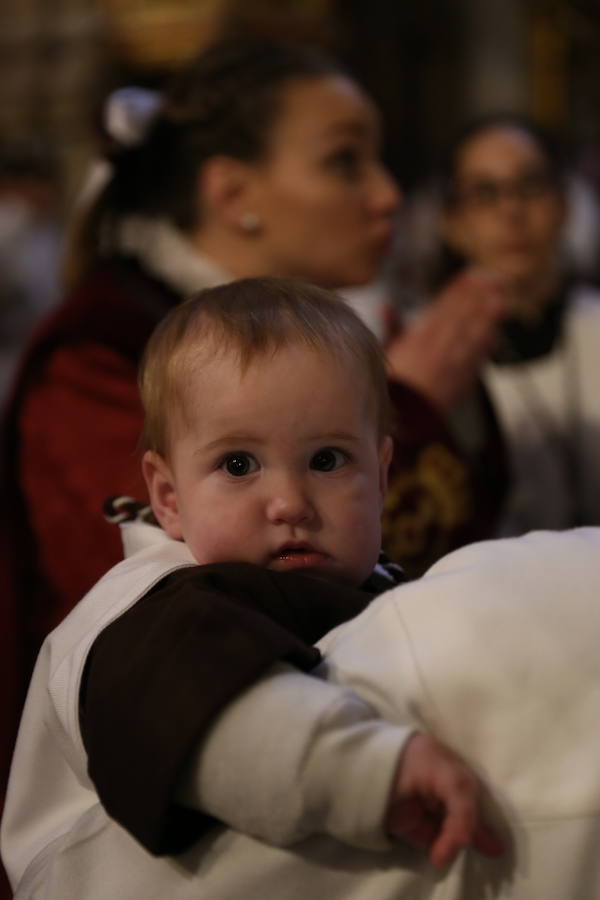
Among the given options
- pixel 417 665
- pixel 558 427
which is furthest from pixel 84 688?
pixel 558 427

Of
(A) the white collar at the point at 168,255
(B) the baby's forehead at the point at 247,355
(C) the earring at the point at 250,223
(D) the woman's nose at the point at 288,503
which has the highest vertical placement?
(B) the baby's forehead at the point at 247,355

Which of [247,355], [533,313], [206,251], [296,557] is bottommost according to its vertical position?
[533,313]

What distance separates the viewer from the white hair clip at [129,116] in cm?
195

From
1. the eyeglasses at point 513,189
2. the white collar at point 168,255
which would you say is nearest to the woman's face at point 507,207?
the eyeglasses at point 513,189

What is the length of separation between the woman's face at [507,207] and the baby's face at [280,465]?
68.4 inches

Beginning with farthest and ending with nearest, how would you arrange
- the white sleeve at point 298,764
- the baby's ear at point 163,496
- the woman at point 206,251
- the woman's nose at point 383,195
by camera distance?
the woman's nose at point 383,195, the woman at point 206,251, the baby's ear at point 163,496, the white sleeve at point 298,764

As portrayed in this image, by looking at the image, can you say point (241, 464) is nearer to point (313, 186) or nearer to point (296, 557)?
point (296, 557)

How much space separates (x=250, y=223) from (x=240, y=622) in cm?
118

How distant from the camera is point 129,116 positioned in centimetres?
195

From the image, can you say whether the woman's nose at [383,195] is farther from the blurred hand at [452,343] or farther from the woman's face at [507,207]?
the woman's face at [507,207]

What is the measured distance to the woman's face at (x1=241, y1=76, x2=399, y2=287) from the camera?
192 cm

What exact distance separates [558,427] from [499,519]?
44cm

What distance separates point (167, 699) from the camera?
813mm

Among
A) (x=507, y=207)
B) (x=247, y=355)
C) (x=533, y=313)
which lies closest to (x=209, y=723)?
→ (x=247, y=355)
